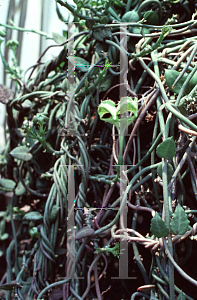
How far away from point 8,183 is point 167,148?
1.21 ft

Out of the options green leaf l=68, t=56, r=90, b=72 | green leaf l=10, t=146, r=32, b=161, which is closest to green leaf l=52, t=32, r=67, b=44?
green leaf l=68, t=56, r=90, b=72

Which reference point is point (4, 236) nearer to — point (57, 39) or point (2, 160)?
point (2, 160)

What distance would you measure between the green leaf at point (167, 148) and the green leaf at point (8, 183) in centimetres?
35

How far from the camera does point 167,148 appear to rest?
328 mm

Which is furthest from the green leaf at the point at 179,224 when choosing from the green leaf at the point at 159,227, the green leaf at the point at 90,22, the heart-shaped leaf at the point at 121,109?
the green leaf at the point at 90,22

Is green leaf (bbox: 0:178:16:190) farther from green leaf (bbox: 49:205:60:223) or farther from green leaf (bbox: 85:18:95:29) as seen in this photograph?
green leaf (bbox: 85:18:95:29)

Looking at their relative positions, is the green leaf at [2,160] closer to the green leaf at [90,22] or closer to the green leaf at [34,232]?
the green leaf at [34,232]

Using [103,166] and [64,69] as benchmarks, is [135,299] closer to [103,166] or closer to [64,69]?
[103,166]

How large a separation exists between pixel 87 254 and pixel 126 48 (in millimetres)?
381

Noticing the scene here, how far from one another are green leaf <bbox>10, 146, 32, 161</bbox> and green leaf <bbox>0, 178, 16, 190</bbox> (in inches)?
3.0

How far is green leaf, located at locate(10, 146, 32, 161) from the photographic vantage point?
49 cm

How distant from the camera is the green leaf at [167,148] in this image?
0.32 m

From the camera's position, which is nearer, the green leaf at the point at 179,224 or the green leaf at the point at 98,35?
the green leaf at the point at 179,224

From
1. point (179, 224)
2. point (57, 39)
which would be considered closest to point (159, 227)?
point (179, 224)
